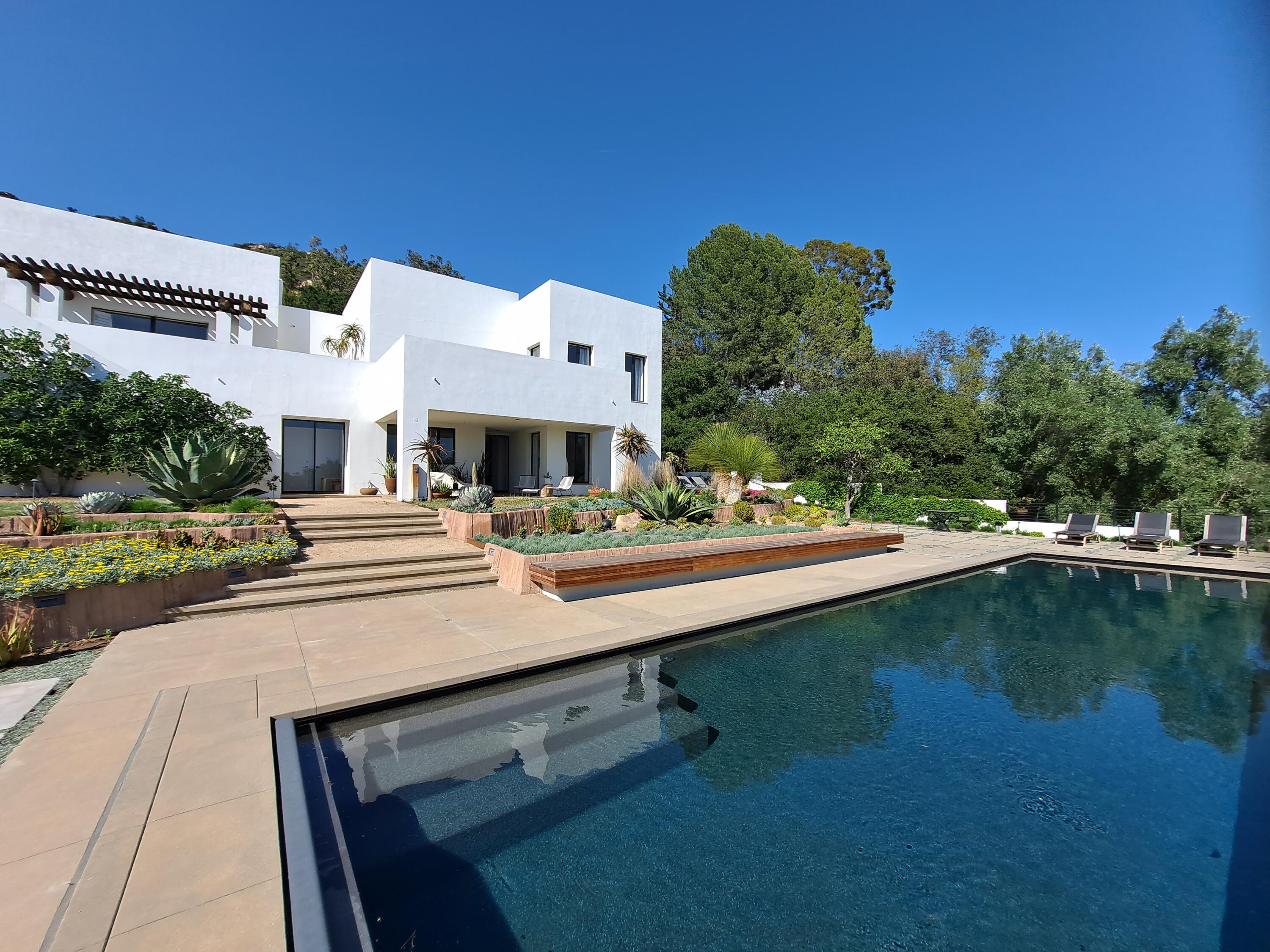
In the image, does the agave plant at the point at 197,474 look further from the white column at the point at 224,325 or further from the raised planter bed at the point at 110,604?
the white column at the point at 224,325

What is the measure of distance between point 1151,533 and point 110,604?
20.7 meters

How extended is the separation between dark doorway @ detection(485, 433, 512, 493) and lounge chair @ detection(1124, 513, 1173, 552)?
57.2ft

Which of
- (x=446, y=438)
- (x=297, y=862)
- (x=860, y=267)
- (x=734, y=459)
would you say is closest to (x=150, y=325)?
(x=446, y=438)

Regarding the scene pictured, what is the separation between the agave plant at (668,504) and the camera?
10859 millimetres

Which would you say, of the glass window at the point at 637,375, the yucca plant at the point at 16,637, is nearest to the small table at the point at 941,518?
the glass window at the point at 637,375

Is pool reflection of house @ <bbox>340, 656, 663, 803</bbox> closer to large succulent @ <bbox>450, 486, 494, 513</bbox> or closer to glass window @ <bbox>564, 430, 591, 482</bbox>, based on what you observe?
large succulent @ <bbox>450, 486, 494, 513</bbox>

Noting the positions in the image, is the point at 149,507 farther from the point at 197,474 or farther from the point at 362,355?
the point at 362,355

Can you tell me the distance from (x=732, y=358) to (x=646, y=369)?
1162 cm

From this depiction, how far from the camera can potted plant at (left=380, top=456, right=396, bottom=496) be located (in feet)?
43.9

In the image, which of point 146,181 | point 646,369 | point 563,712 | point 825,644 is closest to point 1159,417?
point 646,369

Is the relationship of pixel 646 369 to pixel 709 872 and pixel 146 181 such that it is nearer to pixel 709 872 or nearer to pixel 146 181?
pixel 709 872

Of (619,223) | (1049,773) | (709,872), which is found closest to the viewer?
(709,872)

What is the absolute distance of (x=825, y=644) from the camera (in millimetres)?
5637

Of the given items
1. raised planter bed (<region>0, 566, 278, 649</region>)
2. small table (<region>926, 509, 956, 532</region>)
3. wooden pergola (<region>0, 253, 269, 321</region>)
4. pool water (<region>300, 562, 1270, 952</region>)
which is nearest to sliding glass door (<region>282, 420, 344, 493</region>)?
wooden pergola (<region>0, 253, 269, 321</region>)
